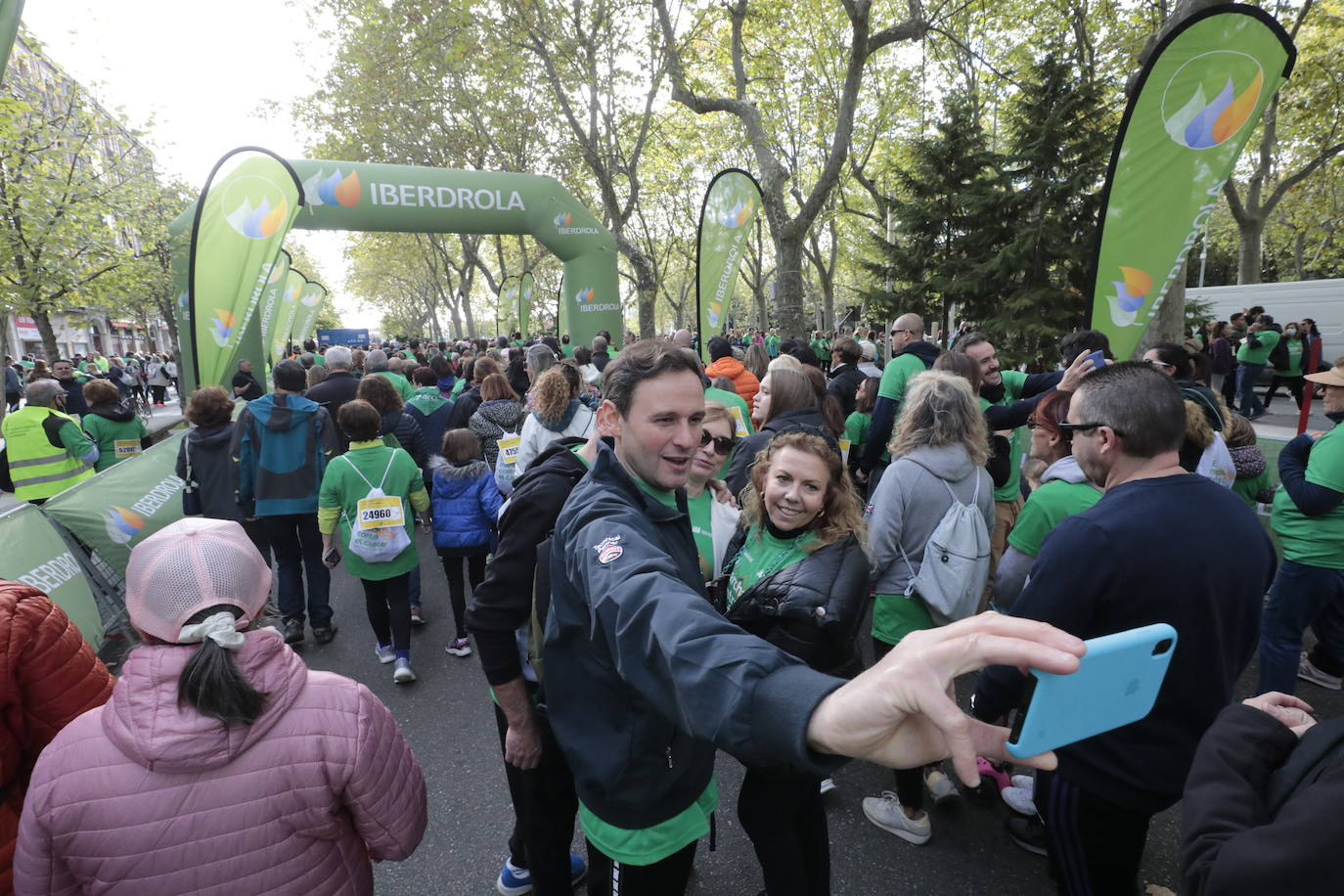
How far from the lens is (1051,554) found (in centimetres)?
182

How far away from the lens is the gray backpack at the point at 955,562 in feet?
8.89

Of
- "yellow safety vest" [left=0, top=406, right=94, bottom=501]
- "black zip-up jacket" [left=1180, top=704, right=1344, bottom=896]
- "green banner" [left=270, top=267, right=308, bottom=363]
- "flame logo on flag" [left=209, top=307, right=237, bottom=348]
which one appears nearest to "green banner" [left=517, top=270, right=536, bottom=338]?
"green banner" [left=270, top=267, right=308, bottom=363]

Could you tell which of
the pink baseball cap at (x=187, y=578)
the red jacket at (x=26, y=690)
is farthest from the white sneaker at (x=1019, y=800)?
the red jacket at (x=26, y=690)

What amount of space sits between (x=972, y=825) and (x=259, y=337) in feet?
34.3

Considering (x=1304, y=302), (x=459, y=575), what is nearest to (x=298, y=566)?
(x=459, y=575)

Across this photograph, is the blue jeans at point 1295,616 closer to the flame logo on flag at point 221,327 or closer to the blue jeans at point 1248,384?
the flame logo on flag at point 221,327

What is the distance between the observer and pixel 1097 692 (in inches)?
29.5

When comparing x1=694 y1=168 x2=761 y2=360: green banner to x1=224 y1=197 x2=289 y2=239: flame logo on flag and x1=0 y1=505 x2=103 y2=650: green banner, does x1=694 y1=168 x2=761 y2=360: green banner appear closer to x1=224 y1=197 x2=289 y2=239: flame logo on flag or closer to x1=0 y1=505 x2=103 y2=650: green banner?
x1=224 y1=197 x2=289 y2=239: flame logo on flag

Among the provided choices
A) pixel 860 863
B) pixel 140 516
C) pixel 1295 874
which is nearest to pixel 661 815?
pixel 1295 874

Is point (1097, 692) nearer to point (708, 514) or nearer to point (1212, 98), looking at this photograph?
point (708, 514)

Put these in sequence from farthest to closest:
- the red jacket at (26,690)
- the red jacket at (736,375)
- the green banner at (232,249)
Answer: the green banner at (232,249) → the red jacket at (736,375) → the red jacket at (26,690)

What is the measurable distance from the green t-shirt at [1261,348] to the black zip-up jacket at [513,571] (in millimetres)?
15349

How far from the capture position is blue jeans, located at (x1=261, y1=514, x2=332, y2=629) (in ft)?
15.5

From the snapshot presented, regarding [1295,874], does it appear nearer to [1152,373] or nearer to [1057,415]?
[1152,373]
